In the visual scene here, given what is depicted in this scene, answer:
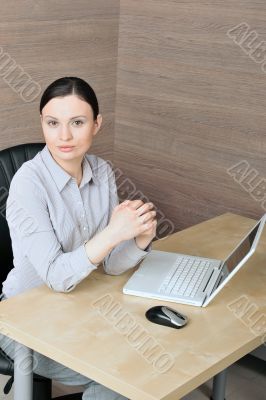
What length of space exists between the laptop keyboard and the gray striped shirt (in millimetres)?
111

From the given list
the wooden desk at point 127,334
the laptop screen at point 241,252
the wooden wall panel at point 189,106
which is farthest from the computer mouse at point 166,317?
the wooden wall panel at point 189,106

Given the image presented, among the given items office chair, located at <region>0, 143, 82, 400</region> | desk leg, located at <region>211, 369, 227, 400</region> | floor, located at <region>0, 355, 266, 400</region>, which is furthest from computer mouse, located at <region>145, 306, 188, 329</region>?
floor, located at <region>0, 355, 266, 400</region>

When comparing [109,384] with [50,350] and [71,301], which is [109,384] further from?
[71,301]

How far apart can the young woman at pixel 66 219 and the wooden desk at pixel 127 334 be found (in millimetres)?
84

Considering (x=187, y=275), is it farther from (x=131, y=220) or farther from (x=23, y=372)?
(x=23, y=372)

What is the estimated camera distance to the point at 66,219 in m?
2.02

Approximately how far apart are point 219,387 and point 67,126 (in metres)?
1.14

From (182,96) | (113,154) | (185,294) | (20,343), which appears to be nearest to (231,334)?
(185,294)

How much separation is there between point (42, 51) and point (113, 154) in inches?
28.0

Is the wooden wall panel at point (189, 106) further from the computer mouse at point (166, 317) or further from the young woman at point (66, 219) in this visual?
the computer mouse at point (166, 317)

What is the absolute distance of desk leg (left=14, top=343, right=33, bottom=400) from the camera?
178cm

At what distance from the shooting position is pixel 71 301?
1860 mm

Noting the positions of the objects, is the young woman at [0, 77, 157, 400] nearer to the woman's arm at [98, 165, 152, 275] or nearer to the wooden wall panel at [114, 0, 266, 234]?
the woman's arm at [98, 165, 152, 275]

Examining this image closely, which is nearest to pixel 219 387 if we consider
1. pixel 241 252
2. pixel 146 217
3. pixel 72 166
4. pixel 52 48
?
pixel 241 252
